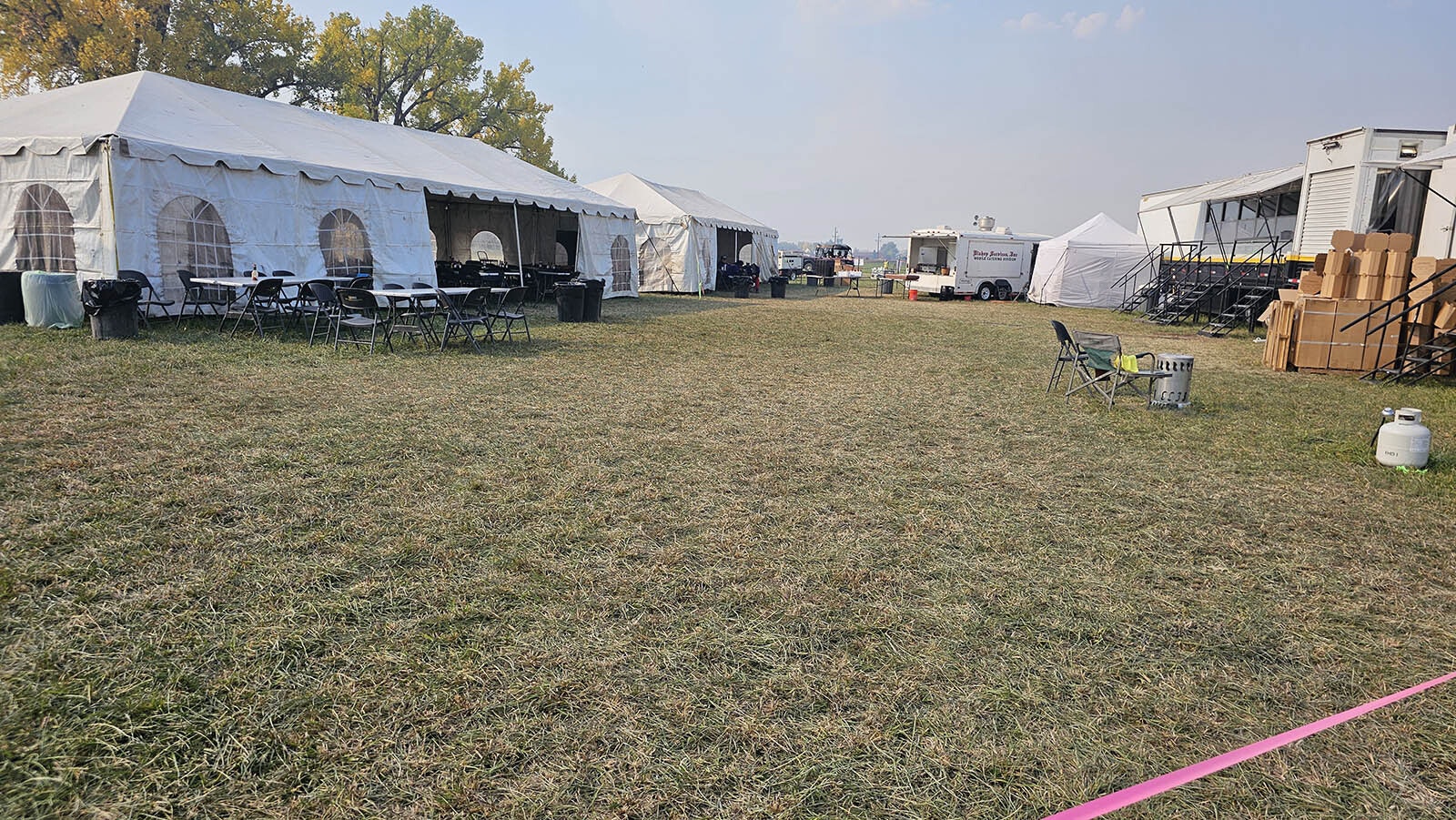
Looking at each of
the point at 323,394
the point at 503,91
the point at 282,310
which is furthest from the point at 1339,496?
the point at 503,91

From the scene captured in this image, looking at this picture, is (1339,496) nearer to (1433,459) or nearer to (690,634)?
(1433,459)

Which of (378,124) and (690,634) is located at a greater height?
(378,124)

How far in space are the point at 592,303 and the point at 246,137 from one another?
5.67 metres

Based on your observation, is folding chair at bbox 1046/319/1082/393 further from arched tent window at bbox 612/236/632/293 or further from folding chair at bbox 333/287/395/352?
arched tent window at bbox 612/236/632/293

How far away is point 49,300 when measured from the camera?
30.0ft

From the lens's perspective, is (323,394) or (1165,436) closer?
(1165,436)

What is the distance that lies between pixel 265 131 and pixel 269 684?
1312 centimetres

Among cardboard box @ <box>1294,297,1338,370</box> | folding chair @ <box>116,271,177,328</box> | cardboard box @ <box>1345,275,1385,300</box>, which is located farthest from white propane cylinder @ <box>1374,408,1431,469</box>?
folding chair @ <box>116,271,177,328</box>

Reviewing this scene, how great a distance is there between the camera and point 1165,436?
243 inches

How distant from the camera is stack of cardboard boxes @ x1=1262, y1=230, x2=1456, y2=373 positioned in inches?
357

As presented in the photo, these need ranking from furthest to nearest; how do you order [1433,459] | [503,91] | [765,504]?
[503,91] < [1433,459] < [765,504]

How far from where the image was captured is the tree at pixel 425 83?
1299 inches

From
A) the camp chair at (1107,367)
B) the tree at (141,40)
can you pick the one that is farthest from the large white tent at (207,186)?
the tree at (141,40)

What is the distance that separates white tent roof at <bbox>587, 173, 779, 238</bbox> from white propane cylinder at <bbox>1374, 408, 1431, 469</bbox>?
17.7m
